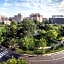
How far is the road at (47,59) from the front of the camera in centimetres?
2336

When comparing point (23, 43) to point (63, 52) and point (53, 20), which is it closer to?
point (63, 52)

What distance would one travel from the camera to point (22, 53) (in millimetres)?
Answer: 27719

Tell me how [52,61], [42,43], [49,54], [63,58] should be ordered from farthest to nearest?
[42,43] < [49,54] < [63,58] < [52,61]

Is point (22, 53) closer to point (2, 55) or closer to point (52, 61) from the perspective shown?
point (2, 55)

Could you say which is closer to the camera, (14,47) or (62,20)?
(14,47)

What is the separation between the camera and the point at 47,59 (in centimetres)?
2467

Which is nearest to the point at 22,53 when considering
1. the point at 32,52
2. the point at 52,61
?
the point at 32,52

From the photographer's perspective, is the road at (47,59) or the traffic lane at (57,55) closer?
the road at (47,59)

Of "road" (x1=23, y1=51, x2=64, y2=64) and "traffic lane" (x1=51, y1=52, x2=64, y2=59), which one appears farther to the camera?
"traffic lane" (x1=51, y1=52, x2=64, y2=59)

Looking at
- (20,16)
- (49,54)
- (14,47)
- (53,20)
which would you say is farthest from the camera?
(20,16)

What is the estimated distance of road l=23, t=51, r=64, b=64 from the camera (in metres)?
23.4

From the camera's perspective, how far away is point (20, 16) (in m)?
126

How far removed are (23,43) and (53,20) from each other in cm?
8684

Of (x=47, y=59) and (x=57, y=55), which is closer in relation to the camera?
(x=47, y=59)
